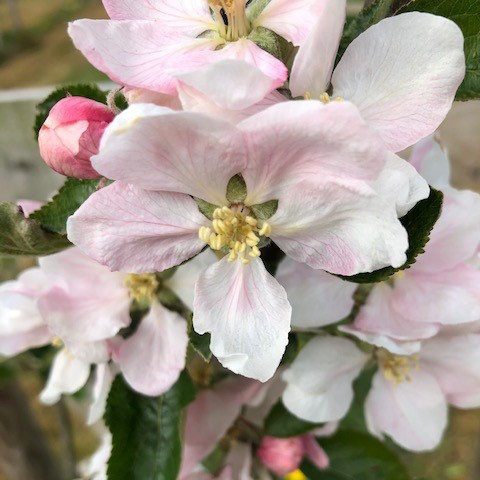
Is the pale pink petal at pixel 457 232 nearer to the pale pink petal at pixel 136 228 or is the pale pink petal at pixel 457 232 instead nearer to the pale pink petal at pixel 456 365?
the pale pink petal at pixel 456 365

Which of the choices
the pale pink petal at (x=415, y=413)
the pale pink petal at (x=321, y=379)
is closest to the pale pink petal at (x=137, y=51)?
the pale pink petal at (x=321, y=379)

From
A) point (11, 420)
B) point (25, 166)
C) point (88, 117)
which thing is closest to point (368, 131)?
point (88, 117)

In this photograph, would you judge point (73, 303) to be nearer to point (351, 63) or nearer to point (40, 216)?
point (40, 216)

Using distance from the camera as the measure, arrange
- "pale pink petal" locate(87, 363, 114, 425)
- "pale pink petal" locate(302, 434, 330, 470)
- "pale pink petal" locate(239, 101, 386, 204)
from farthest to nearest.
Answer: "pale pink petal" locate(302, 434, 330, 470) → "pale pink petal" locate(87, 363, 114, 425) → "pale pink petal" locate(239, 101, 386, 204)

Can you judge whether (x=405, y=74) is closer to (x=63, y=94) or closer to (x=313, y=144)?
(x=313, y=144)

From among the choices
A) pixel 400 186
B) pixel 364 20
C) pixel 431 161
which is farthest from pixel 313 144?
pixel 431 161

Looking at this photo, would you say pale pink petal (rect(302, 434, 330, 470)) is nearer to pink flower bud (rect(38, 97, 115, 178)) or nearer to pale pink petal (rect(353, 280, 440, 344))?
pale pink petal (rect(353, 280, 440, 344))

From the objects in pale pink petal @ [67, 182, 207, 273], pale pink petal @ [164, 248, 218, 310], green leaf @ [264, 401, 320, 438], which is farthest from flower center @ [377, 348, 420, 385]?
pale pink petal @ [67, 182, 207, 273]

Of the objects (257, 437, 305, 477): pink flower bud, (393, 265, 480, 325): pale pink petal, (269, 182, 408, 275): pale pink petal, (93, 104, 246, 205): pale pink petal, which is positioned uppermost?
(93, 104, 246, 205): pale pink petal
